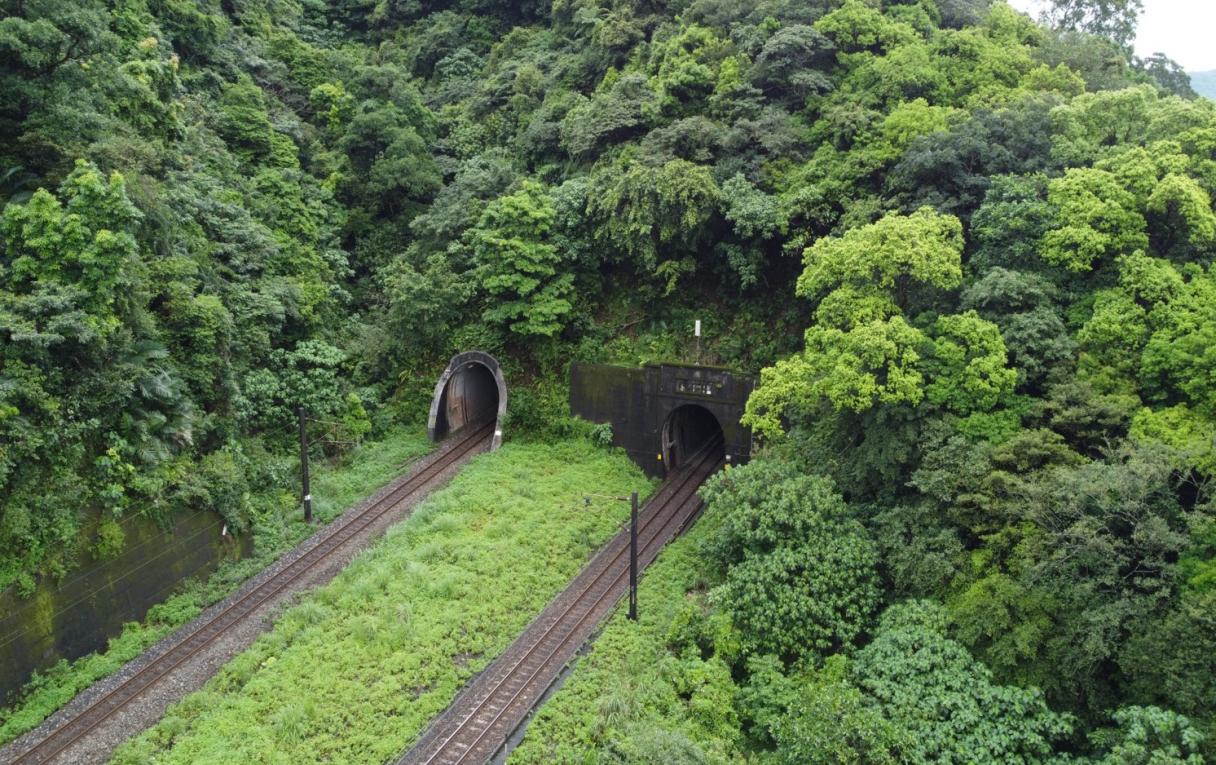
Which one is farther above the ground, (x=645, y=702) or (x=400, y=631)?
(x=400, y=631)

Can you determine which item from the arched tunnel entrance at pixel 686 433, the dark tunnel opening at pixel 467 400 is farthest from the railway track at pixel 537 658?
the dark tunnel opening at pixel 467 400

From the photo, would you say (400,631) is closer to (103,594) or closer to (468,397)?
(103,594)

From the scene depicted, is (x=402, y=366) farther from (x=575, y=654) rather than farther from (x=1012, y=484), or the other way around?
(x=1012, y=484)

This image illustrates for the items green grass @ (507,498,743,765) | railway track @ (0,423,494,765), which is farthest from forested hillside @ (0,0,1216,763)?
railway track @ (0,423,494,765)

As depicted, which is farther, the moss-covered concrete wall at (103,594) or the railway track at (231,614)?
the moss-covered concrete wall at (103,594)

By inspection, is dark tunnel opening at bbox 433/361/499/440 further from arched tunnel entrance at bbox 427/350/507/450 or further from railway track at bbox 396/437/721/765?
railway track at bbox 396/437/721/765

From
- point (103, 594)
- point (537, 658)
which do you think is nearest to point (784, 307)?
point (537, 658)

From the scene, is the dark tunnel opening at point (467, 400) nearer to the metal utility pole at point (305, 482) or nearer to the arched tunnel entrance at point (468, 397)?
the arched tunnel entrance at point (468, 397)
